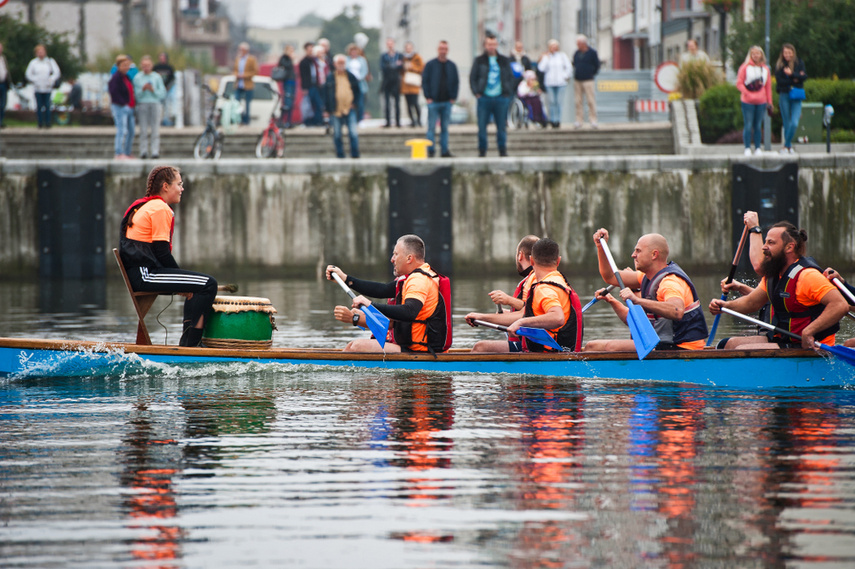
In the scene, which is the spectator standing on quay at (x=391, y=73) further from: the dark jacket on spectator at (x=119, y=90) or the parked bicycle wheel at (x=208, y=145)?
the dark jacket on spectator at (x=119, y=90)

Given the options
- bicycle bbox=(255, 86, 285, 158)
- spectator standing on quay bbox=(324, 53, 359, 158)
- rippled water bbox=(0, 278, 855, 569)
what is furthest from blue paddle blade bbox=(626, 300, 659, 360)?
bicycle bbox=(255, 86, 285, 158)

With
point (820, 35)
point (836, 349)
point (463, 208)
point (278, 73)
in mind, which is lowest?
point (836, 349)

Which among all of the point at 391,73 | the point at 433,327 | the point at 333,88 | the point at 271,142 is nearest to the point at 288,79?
the point at 391,73

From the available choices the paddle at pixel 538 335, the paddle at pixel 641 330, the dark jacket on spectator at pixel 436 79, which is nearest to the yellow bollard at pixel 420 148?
A: the dark jacket on spectator at pixel 436 79

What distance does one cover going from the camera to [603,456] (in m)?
7.20

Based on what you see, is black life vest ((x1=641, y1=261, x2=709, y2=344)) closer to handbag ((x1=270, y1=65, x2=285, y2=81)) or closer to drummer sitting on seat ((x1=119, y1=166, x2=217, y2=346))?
drummer sitting on seat ((x1=119, y1=166, x2=217, y2=346))

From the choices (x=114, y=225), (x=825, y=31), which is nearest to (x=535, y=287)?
(x=114, y=225)

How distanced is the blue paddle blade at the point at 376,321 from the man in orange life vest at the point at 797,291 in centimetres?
261

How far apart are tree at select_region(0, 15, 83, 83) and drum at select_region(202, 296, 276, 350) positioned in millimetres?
20319

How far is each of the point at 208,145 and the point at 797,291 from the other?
51.6 feet

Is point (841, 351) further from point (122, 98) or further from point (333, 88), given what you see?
point (122, 98)

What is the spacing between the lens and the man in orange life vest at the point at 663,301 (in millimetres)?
9602

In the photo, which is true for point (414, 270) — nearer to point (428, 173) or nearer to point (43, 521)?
point (43, 521)

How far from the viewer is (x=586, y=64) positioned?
23812mm
